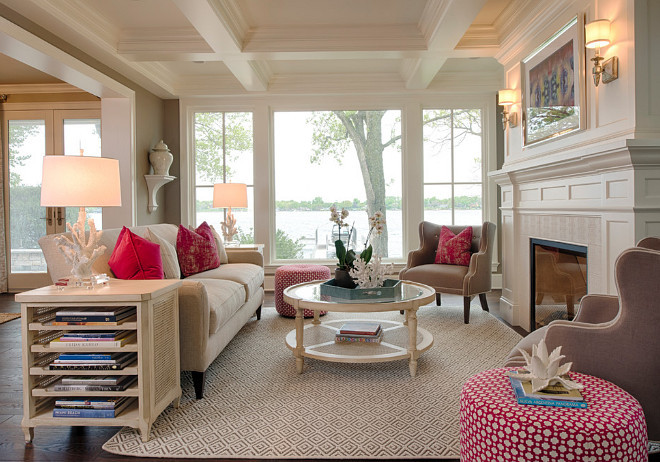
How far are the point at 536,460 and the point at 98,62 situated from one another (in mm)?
4884

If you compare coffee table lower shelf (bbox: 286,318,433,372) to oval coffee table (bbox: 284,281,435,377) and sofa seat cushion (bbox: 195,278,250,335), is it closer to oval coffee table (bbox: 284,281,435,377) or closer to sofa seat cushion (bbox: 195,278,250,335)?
oval coffee table (bbox: 284,281,435,377)

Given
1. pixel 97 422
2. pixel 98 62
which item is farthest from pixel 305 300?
pixel 98 62

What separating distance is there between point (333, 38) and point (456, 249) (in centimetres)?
235

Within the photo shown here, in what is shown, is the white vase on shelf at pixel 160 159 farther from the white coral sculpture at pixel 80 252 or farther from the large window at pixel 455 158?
the white coral sculpture at pixel 80 252

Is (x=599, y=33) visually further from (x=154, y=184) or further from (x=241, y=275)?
(x=154, y=184)

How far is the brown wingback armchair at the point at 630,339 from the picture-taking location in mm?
1751

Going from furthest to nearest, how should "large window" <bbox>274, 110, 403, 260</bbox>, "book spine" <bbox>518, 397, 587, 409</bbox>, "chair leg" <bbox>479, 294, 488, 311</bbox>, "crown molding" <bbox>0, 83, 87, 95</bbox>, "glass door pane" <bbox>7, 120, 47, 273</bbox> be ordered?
"large window" <bbox>274, 110, 403, 260</bbox> → "glass door pane" <bbox>7, 120, 47, 273</bbox> → "crown molding" <bbox>0, 83, 87, 95</bbox> → "chair leg" <bbox>479, 294, 488, 311</bbox> → "book spine" <bbox>518, 397, 587, 409</bbox>

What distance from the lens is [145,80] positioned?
542 centimetres

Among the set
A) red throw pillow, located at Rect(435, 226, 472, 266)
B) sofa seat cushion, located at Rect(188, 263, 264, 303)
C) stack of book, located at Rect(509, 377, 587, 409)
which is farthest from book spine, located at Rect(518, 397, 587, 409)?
red throw pillow, located at Rect(435, 226, 472, 266)

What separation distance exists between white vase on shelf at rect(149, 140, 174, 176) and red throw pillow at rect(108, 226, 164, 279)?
313 centimetres

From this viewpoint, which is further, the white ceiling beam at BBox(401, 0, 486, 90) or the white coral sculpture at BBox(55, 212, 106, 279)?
the white ceiling beam at BBox(401, 0, 486, 90)

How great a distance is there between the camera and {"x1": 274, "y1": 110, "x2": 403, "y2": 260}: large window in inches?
251

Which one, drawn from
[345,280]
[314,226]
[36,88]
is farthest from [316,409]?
[36,88]

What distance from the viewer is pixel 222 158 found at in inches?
252
